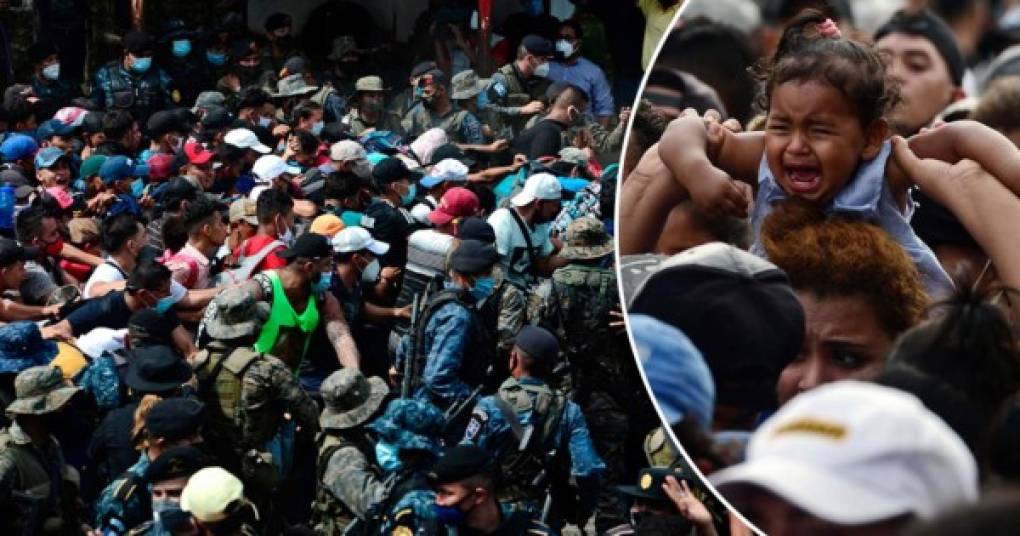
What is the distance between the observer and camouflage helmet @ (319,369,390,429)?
26.3ft

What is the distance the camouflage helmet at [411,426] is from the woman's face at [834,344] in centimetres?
288

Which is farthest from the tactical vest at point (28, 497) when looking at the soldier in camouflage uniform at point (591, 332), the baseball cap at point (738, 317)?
the baseball cap at point (738, 317)

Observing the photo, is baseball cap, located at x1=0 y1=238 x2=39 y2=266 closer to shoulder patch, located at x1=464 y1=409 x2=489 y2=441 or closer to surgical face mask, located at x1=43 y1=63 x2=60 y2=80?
shoulder patch, located at x1=464 y1=409 x2=489 y2=441

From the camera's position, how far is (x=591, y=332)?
9.69 m

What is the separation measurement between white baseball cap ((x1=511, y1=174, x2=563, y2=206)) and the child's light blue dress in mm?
5945

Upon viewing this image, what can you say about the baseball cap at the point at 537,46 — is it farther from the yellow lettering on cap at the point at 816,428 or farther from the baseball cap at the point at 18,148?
the yellow lettering on cap at the point at 816,428

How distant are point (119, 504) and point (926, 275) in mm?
3701

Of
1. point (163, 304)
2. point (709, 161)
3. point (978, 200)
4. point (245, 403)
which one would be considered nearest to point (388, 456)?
point (245, 403)

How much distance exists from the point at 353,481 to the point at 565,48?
28.2 feet

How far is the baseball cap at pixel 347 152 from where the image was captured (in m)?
12.3

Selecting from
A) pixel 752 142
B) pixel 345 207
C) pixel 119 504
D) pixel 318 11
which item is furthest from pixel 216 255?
pixel 318 11

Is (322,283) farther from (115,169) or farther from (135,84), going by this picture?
(135,84)

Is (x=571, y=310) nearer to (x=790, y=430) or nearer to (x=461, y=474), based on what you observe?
(x=461, y=474)

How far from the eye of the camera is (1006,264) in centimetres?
480
